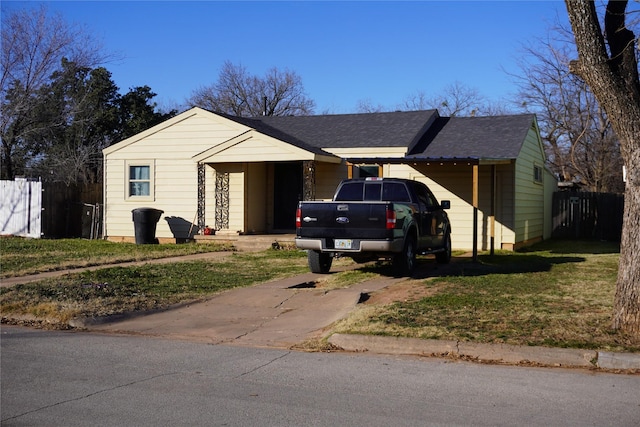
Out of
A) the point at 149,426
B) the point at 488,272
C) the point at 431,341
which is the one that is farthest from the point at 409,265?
the point at 149,426

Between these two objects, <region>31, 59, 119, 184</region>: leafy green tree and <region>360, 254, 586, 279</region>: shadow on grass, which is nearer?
<region>360, 254, 586, 279</region>: shadow on grass

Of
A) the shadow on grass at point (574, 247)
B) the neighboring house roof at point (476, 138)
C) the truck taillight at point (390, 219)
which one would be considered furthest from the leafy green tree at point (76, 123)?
the truck taillight at point (390, 219)

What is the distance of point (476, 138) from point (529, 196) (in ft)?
9.51

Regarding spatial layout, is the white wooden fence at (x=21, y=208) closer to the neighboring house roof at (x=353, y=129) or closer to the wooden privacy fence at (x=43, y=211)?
the wooden privacy fence at (x=43, y=211)

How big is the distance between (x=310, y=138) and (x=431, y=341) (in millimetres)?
15170

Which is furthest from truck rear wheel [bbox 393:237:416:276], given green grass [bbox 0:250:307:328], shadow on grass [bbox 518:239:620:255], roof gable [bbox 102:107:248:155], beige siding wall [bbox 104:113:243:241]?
beige siding wall [bbox 104:113:243:241]

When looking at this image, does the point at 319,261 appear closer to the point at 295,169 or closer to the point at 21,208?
the point at 295,169

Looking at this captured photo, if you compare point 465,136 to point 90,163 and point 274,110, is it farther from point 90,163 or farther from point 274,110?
point 274,110

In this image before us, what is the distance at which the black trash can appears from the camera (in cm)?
2156

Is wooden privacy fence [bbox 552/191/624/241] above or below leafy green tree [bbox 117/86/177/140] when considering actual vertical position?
below

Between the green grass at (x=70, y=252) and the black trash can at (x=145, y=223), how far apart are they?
44 cm

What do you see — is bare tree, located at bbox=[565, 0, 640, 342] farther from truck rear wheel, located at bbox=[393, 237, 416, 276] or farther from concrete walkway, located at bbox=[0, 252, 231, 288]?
concrete walkway, located at bbox=[0, 252, 231, 288]

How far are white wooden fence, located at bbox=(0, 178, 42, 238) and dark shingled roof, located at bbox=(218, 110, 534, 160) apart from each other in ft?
25.6

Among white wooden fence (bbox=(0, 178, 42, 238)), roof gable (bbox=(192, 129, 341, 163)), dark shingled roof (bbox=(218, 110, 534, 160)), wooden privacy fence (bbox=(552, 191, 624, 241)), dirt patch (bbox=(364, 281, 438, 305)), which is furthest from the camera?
wooden privacy fence (bbox=(552, 191, 624, 241))
